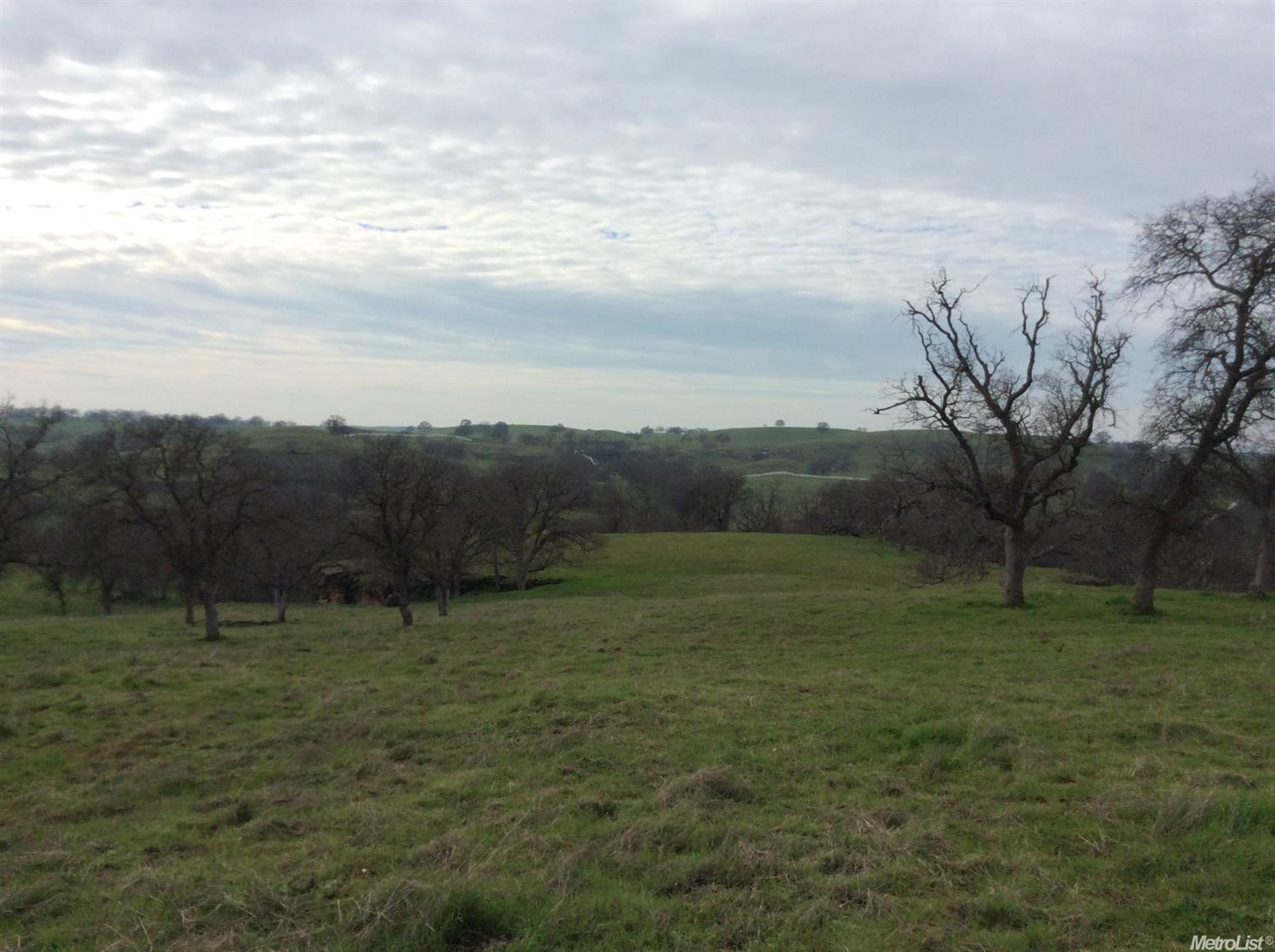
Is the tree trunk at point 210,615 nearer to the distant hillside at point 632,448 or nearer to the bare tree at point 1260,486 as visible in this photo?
the bare tree at point 1260,486

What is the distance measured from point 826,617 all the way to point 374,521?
16449 mm

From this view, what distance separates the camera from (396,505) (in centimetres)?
2778

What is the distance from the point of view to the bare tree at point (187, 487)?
2450cm

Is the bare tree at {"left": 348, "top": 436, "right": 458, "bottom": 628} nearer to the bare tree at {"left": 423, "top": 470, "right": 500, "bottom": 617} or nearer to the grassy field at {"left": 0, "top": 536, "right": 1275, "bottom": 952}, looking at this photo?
the bare tree at {"left": 423, "top": 470, "right": 500, "bottom": 617}

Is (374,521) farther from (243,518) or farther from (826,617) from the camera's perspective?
(826,617)

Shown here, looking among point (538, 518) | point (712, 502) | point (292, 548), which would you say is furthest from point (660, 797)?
point (712, 502)

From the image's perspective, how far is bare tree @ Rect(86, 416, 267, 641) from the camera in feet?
80.4

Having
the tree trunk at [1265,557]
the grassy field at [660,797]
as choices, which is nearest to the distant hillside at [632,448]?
the tree trunk at [1265,557]

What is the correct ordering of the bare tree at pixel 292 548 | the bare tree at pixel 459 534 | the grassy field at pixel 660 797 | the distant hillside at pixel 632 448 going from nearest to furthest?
1. the grassy field at pixel 660 797
2. the bare tree at pixel 459 534
3. the bare tree at pixel 292 548
4. the distant hillside at pixel 632 448

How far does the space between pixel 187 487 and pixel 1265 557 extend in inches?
1350

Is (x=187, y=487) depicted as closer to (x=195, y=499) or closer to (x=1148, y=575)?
(x=195, y=499)

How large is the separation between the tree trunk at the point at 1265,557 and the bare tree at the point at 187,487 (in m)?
31.6

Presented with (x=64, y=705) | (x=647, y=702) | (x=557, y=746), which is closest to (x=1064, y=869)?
(x=557, y=746)

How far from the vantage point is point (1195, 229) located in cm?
1922
